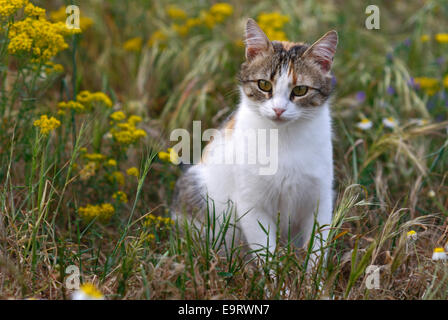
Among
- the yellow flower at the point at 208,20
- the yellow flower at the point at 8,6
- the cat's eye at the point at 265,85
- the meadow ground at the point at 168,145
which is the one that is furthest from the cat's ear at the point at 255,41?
the yellow flower at the point at 208,20

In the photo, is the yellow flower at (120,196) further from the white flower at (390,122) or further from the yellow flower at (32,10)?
the white flower at (390,122)

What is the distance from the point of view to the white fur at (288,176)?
2.80 m

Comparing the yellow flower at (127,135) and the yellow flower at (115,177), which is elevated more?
the yellow flower at (127,135)

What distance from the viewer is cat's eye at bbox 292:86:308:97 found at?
2761 millimetres

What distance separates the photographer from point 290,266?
251 cm

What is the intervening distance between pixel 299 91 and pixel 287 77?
0.11 meters

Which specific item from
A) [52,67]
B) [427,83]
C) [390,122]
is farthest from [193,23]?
[427,83]

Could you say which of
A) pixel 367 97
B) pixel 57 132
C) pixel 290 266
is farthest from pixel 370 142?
pixel 57 132

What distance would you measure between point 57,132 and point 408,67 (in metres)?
3.56

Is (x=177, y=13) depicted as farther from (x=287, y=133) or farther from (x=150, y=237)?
(x=150, y=237)

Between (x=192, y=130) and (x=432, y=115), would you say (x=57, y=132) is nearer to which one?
(x=192, y=130)

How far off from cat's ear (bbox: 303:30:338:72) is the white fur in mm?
224

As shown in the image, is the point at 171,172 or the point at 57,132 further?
Answer: the point at 171,172

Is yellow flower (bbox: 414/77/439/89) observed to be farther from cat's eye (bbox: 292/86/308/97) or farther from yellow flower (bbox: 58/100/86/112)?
yellow flower (bbox: 58/100/86/112)
